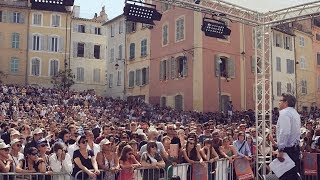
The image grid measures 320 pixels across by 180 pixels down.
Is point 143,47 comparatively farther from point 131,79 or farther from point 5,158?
point 5,158

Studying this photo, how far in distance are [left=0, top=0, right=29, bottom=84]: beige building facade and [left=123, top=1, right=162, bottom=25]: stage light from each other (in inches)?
1188

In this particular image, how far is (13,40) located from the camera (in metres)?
40.6

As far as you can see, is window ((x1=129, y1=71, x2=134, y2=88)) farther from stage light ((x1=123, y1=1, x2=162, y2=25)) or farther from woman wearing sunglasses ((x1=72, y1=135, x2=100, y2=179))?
woman wearing sunglasses ((x1=72, y1=135, x2=100, y2=179))

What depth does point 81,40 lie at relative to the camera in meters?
44.3

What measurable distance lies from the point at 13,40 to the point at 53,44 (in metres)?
3.87

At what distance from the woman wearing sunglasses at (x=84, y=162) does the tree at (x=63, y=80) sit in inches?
1293

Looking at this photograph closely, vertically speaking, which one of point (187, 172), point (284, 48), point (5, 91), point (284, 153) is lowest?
point (187, 172)

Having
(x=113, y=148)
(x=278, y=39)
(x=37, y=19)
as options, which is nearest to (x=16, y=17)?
(x=37, y=19)

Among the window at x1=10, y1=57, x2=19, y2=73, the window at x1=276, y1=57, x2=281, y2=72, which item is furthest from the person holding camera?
the window at x1=10, y1=57, x2=19, y2=73

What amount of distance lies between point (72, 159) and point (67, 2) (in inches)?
223

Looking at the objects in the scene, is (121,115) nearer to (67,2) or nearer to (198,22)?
(198,22)

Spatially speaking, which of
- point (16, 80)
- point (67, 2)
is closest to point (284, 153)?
point (67, 2)

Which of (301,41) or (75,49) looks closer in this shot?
(301,41)

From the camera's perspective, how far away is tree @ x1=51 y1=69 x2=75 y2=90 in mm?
39625
